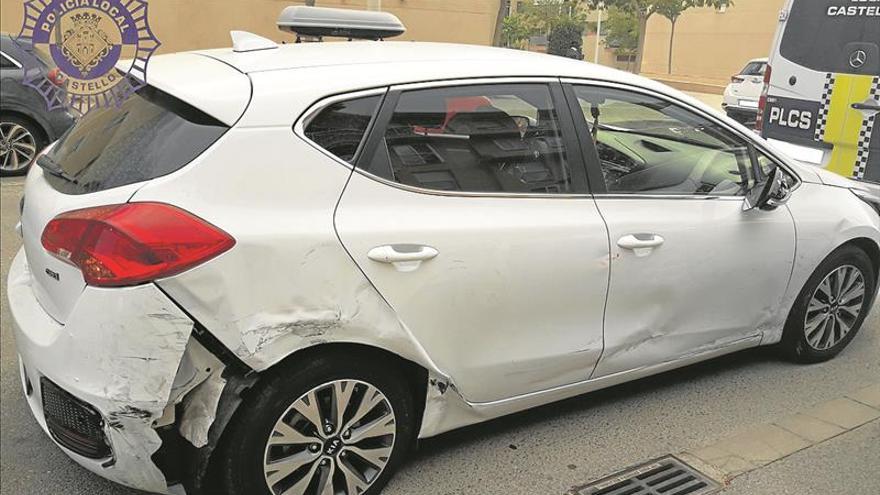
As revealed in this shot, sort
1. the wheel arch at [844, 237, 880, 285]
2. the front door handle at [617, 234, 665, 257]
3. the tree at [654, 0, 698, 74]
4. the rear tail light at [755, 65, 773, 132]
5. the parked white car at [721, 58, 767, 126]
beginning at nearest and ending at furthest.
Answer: the front door handle at [617, 234, 665, 257], the wheel arch at [844, 237, 880, 285], the rear tail light at [755, 65, 773, 132], the parked white car at [721, 58, 767, 126], the tree at [654, 0, 698, 74]

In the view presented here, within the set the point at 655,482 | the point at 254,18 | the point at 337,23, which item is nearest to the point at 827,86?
the point at 655,482

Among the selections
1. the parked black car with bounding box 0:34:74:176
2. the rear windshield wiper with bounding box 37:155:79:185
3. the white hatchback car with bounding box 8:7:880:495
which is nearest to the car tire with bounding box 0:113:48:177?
the parked black car with bounding box 0:34:74:176

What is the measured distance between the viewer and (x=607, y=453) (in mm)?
3018

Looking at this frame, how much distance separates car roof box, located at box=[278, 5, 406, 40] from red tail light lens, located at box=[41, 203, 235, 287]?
128 centimetres

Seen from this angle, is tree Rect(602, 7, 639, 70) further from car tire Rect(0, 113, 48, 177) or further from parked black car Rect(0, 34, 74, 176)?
car tire Rect(0, 113, 48, 177)

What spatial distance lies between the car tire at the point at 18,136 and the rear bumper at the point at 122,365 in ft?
21.4

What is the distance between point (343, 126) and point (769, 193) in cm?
204

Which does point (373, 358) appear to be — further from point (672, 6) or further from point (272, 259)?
point (672, 6)

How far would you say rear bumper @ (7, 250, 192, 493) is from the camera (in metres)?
2.07

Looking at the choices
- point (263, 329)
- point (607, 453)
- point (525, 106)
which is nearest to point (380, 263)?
point (263, 329)

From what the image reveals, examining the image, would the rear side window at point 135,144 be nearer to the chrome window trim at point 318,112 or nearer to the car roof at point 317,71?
the car roof at point 317,71

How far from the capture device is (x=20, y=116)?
7.79 metres

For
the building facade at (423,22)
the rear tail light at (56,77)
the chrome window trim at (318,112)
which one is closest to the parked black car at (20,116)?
the rear tail light at (56,77)

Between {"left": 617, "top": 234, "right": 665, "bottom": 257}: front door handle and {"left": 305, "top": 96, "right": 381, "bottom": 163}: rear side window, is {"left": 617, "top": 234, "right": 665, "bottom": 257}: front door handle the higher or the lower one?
the lower one
